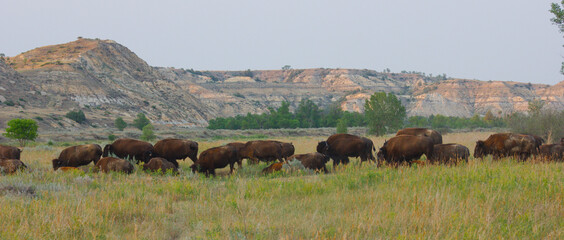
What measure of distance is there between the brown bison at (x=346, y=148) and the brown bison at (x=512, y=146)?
4142 mm

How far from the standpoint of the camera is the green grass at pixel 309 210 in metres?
5.06

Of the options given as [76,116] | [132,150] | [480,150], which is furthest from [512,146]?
[76,116]

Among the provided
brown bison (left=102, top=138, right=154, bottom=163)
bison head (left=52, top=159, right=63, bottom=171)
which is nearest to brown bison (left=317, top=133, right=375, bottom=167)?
brown bison (left=102, top=138, right=154, bottom=163)

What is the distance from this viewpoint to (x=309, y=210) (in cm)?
642

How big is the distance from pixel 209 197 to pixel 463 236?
4.80 meters

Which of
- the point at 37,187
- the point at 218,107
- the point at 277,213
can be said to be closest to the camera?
the point at 277,213

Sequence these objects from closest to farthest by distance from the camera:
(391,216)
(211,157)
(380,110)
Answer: (391,216), (211,157), (380,110)

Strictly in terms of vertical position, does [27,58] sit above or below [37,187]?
above

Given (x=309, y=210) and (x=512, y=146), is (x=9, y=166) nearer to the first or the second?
(x=309, y=210)

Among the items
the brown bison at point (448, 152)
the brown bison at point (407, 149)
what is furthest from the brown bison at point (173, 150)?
the brown bison at point (448, 152)

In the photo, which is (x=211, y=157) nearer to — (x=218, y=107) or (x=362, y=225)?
(x=362, y=225)

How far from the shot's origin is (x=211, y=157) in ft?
41.9

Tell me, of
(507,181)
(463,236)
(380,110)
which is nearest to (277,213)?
(463,236)

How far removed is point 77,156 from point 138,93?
297 ft
